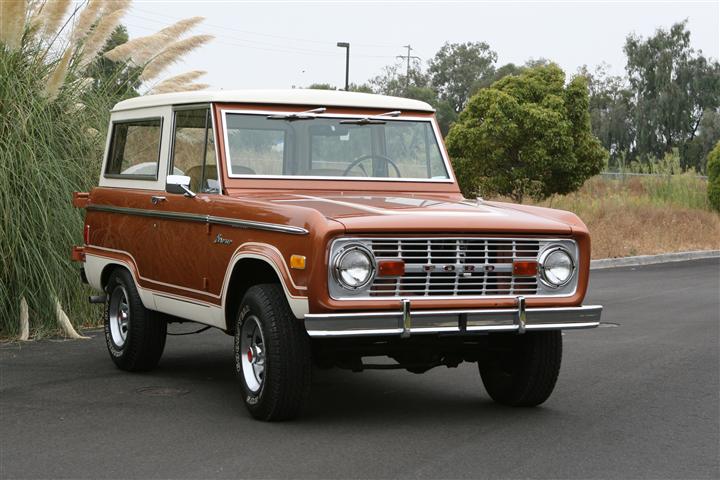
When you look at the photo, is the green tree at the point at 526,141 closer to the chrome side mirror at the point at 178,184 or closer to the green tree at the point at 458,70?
the chrome side mirror at the point at 178,184

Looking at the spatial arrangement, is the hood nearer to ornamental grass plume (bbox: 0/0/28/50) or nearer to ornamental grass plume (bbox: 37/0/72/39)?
ornamental grass plume (bbox: 0/0/28/50)

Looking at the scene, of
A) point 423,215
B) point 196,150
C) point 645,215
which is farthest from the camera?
point 645,215

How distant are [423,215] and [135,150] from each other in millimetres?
3329

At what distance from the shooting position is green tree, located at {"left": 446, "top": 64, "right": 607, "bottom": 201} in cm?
2727

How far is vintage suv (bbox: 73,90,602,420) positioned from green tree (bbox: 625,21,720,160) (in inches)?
2551

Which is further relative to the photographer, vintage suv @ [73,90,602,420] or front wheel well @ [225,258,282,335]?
front wheel well @ [225,258,282,335]

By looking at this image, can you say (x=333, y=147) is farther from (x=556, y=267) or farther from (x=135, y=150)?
(x=556, y=267)

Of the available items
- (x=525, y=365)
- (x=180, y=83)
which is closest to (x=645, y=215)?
(x=180, y=83)

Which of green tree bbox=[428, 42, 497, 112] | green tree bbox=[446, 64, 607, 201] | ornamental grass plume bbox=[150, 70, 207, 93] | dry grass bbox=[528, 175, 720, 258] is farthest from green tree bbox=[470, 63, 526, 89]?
ornamental grass plume bbox=[150, 70, 207, 93]

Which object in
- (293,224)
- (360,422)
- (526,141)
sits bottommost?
(360,422)

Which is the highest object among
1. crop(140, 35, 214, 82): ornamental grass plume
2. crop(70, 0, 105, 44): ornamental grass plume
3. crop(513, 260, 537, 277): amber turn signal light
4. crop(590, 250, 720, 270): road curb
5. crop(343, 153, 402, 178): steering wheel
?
crop(70, 0, 105, 44): ornamental grass plume

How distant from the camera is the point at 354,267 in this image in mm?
6680

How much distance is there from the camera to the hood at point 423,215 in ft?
22.1

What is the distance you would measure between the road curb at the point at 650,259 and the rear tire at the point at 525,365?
13.4m
